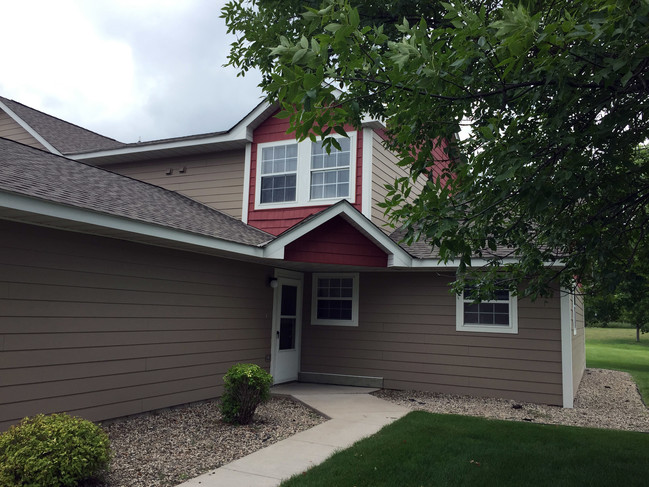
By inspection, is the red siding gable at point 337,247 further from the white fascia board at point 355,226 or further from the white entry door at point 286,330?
the white entry door at point 286,330

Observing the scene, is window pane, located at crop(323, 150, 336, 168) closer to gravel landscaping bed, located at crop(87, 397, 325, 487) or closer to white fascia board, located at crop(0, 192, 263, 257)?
white fascia board, located at crop(0, 192, 263, 257)

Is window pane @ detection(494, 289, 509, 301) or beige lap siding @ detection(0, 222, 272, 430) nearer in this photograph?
beige lap siding @ detection(0, 222, 272, 430)

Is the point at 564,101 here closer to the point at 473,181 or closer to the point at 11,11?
the point at 473,181

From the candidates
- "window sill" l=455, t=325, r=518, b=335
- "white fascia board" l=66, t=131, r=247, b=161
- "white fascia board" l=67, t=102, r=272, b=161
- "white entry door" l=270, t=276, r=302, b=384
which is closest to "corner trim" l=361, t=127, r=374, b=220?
"white fascia board" l=67, t=102, r=272, b=161

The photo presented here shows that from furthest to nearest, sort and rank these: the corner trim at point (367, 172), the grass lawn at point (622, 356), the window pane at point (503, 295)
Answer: the grass lawn at point (622, 356) < the corner trim at point (367, 172) < the window pane at point (503, 295)

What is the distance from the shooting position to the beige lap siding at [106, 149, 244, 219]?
11.1 m

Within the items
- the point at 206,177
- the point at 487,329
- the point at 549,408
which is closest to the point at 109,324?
the point at 206,177

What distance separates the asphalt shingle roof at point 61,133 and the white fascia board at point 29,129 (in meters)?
0.07

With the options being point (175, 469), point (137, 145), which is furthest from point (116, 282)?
point (137, 145)

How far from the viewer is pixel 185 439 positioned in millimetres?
6023

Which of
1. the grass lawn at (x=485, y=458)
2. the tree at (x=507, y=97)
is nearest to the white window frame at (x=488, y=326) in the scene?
the grass lawn at (x=485, y=458)

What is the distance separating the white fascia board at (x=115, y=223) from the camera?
16.0ft

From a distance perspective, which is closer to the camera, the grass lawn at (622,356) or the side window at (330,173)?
the side window at (330,173)

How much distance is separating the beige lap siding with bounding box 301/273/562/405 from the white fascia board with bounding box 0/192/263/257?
10.9 ft
